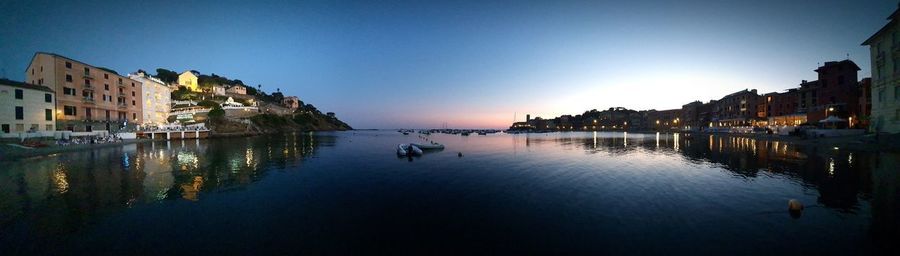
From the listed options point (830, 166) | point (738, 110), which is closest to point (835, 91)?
point (738, 110)

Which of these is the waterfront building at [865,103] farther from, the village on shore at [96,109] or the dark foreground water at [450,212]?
the village on shore at [96,109]

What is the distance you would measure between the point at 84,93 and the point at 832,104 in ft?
428

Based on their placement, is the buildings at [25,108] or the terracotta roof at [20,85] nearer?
the buildings at [25,108]

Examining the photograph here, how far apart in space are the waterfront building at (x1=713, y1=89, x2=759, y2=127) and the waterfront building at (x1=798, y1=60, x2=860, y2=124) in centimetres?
2754

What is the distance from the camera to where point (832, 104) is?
5275 cm

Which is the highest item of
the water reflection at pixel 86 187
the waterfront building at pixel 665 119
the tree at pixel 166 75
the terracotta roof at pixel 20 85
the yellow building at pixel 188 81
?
the tree at pixel 166 75

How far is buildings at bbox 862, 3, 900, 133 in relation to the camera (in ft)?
106

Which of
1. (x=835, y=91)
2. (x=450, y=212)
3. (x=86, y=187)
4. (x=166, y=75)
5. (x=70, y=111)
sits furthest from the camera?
(x=166, y=75)

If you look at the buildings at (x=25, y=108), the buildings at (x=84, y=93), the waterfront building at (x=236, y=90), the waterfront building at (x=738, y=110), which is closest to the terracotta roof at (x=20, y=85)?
the buildings at (x=25, y=108)

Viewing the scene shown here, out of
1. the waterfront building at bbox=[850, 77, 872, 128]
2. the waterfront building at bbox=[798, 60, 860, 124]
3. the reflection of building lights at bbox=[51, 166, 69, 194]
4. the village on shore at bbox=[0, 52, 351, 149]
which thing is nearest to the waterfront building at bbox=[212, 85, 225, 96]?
the village on shore at bbox=[0, 52, 351, 149]

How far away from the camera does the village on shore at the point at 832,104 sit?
33.4 m

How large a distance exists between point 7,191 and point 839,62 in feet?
344

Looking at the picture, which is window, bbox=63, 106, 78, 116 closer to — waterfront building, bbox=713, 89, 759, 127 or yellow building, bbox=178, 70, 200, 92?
yellow building, bbox=178, 70, 200, 92

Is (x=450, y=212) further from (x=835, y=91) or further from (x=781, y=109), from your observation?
(x=781, y=109)
